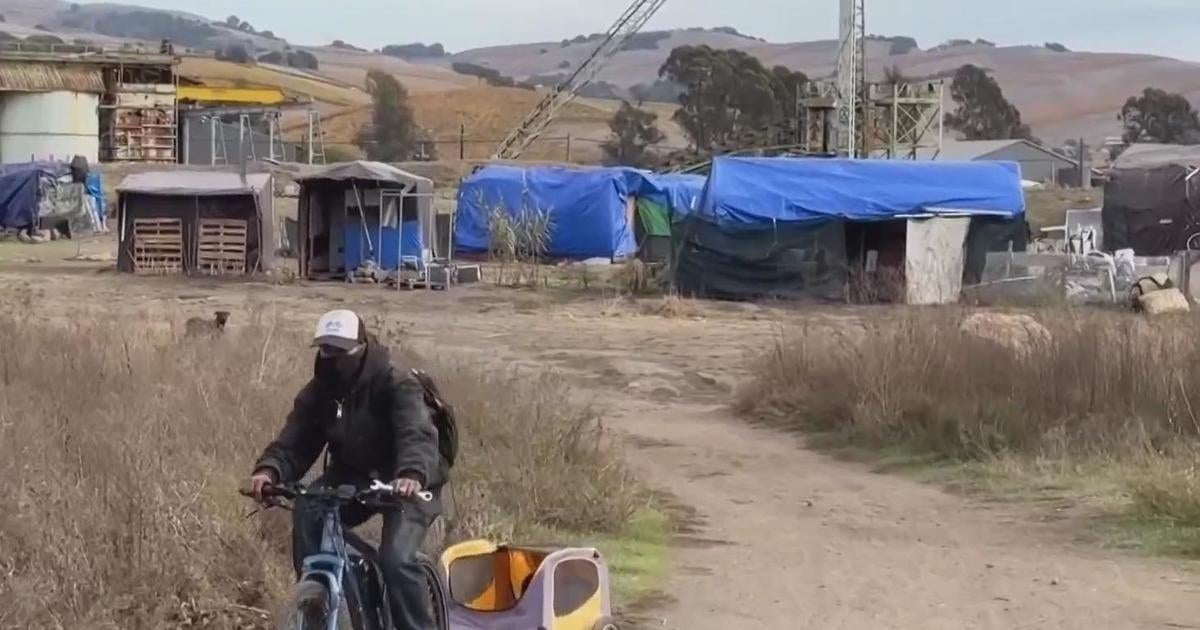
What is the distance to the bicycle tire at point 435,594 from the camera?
630 centimetres

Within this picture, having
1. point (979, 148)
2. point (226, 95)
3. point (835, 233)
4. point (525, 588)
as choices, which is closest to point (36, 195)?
point (835, 233)


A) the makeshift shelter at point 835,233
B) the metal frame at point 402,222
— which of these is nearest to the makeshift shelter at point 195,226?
the metal frame at point 402,222

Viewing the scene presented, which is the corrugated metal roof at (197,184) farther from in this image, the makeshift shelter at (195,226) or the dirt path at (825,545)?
the dirt path at (825,545)

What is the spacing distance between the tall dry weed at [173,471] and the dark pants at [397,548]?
985 mm

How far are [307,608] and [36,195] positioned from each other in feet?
131

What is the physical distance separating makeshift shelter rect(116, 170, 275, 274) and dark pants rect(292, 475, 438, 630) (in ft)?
90.0

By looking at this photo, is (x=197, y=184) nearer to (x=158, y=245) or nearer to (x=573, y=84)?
(x=158, y=245)

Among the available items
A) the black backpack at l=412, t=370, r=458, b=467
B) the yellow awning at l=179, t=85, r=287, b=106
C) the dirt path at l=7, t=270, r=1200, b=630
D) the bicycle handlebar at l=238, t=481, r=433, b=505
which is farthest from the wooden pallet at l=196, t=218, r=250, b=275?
the yellow awning at l=179, t=85, r=287, b=106

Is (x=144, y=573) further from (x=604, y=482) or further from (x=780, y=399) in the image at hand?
(x=780, y=399)

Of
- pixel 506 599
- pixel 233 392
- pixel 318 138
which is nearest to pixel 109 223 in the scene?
pixel 318 138

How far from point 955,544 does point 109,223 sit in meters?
39.8

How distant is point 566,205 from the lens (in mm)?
40188

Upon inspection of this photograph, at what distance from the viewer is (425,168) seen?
2400 inches

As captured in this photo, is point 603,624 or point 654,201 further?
point 654,201
